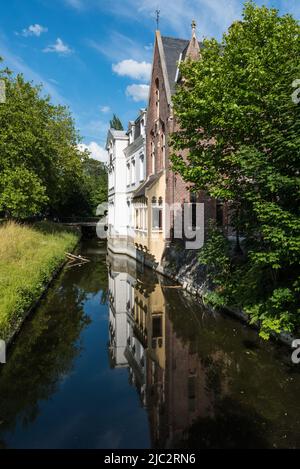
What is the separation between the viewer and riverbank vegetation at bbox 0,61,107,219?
20.5 metres

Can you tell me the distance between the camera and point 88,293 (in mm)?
15945

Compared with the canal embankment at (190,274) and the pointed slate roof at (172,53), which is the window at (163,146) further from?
the canal embankment at (190,274)

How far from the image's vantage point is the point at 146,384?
23.9 ft

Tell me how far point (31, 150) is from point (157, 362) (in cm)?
1833

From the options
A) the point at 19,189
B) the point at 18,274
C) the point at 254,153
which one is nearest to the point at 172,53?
the point at 19,189

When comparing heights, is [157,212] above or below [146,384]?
above

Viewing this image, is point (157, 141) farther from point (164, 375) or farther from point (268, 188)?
point (164, 375)

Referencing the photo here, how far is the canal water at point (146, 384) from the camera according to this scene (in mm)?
5387

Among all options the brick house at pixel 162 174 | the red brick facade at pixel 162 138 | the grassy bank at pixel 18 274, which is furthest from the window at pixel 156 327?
the brick house at pixel 162 174

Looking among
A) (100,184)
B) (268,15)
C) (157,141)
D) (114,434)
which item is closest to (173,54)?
(157,141)

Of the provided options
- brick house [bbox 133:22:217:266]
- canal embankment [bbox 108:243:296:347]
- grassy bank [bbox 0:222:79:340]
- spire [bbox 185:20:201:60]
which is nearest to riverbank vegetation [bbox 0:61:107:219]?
grassy bank [bbox 0:222:79:340]

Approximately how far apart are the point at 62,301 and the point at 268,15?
42.2 feet

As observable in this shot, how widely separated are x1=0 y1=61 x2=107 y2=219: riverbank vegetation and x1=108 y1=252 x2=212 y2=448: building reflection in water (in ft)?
32.8

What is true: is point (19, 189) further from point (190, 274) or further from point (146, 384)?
point (146, 384)
